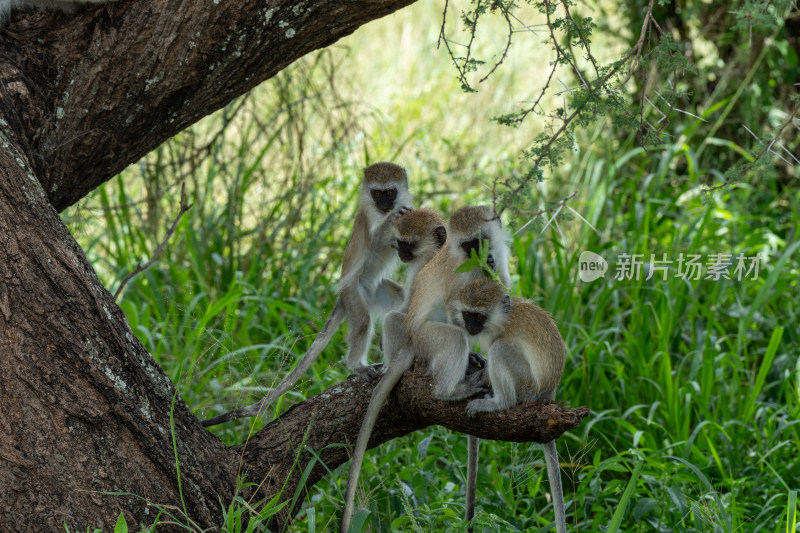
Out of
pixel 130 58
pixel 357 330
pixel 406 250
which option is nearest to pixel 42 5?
pixel 130 58

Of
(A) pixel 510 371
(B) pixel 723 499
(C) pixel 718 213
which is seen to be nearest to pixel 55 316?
(A) pixel 510 371

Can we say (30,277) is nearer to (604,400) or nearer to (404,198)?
(404,198)

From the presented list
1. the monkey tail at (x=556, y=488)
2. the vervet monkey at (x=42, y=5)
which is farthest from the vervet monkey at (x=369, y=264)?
the vervet monkey at (x=42, y=5)

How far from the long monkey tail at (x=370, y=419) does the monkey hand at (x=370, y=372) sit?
160 mm

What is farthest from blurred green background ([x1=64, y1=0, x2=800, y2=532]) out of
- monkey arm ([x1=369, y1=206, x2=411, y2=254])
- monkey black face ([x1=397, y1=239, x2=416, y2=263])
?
monkey black face ([x1=397, y1=239, x2=416, y2=263])

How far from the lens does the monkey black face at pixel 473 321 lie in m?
3.19

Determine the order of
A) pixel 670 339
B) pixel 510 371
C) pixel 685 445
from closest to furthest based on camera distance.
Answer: pixel 510 371 < pixel 685 445 < pixel 670 339

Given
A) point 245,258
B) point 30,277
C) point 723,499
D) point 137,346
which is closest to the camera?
point 30,277

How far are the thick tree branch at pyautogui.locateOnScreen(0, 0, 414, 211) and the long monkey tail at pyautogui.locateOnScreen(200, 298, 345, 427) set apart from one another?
115cm

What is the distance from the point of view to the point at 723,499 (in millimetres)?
3668

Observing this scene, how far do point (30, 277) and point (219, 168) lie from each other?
3.47 m

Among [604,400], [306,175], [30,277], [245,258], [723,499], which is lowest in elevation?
[723,499]

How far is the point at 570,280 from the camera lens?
5.36m

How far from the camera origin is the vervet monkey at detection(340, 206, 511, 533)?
313cm
